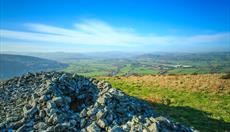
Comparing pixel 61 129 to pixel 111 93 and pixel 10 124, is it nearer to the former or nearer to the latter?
pixel 10 124

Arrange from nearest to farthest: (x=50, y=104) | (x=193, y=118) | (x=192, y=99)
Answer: (x=50, y=104), (x=193, y=118), (x=192, y=99)

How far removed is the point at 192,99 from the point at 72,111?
18.9m

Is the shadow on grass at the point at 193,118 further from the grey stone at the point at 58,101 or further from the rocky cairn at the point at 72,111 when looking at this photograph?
the grey stone at the point at 58,101

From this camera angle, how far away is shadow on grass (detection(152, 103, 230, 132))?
1753 centimetres

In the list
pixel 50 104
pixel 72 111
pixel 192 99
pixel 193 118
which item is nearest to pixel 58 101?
pixel 50 104

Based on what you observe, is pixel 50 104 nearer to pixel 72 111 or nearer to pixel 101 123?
pixel 72 111

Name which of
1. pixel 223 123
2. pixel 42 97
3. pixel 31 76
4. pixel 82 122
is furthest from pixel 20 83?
pixel 223 123

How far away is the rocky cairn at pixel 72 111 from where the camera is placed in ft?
34.6

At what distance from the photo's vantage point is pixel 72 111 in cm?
1220

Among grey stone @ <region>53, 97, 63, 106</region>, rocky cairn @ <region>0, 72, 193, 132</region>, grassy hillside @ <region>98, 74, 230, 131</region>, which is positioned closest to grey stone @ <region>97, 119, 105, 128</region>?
rocky cairn @ <region>0, 72, 193, 132</region>

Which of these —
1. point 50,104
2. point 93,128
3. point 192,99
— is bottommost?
point 192,99

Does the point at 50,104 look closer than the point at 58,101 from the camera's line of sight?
Yes

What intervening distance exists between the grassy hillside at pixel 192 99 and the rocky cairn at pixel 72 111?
7333 mm

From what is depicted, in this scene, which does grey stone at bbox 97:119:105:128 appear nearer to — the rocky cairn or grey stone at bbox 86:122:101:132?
the rocky cairn
